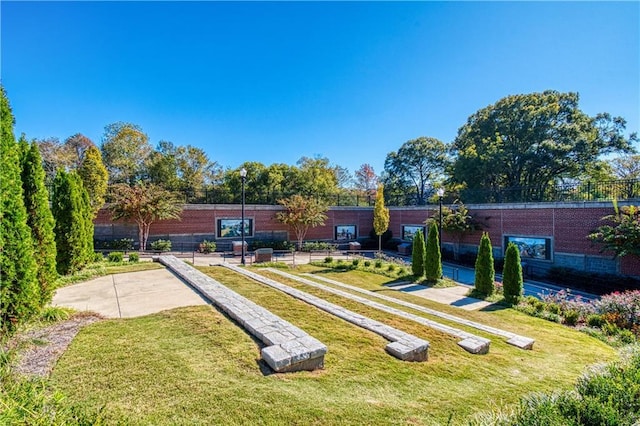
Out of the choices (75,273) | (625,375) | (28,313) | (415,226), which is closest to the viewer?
(625,375)

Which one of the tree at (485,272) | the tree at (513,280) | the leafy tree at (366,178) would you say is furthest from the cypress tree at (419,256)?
the leafy tree at (366,178)

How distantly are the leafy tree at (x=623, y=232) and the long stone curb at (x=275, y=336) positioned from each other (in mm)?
15003

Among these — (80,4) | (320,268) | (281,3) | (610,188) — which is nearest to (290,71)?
(281,3)

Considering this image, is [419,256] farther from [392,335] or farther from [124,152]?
[124,152]

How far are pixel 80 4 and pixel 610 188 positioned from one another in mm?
23487

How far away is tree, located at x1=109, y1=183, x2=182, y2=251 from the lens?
18.0 metres

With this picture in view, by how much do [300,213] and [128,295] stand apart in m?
15.9

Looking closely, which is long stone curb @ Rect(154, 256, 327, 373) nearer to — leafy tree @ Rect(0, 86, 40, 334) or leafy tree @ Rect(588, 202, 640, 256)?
leafy tree @ Rect(0, 86, 40, 334)

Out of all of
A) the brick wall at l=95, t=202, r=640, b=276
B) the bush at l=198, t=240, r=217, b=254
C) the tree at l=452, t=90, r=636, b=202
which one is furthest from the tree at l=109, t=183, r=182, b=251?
the tree at l=452, t=90, r=636, b=202

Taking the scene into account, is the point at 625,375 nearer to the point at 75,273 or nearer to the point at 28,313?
the point at 28,313

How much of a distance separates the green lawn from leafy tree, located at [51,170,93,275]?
249 inches

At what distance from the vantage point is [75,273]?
30.6ft

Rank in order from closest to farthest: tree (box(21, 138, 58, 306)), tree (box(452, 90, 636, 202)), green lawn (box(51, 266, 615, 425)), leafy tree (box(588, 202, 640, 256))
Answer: green lawn (box(51, 266, 615, 425)), tree (box(21, 138, 58, 306)), leafy tree (box(588, 202, 640, 256)), tree (box(452, 90, 636, 202))

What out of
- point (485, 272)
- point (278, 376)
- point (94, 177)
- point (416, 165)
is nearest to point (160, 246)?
point (94, 177)
